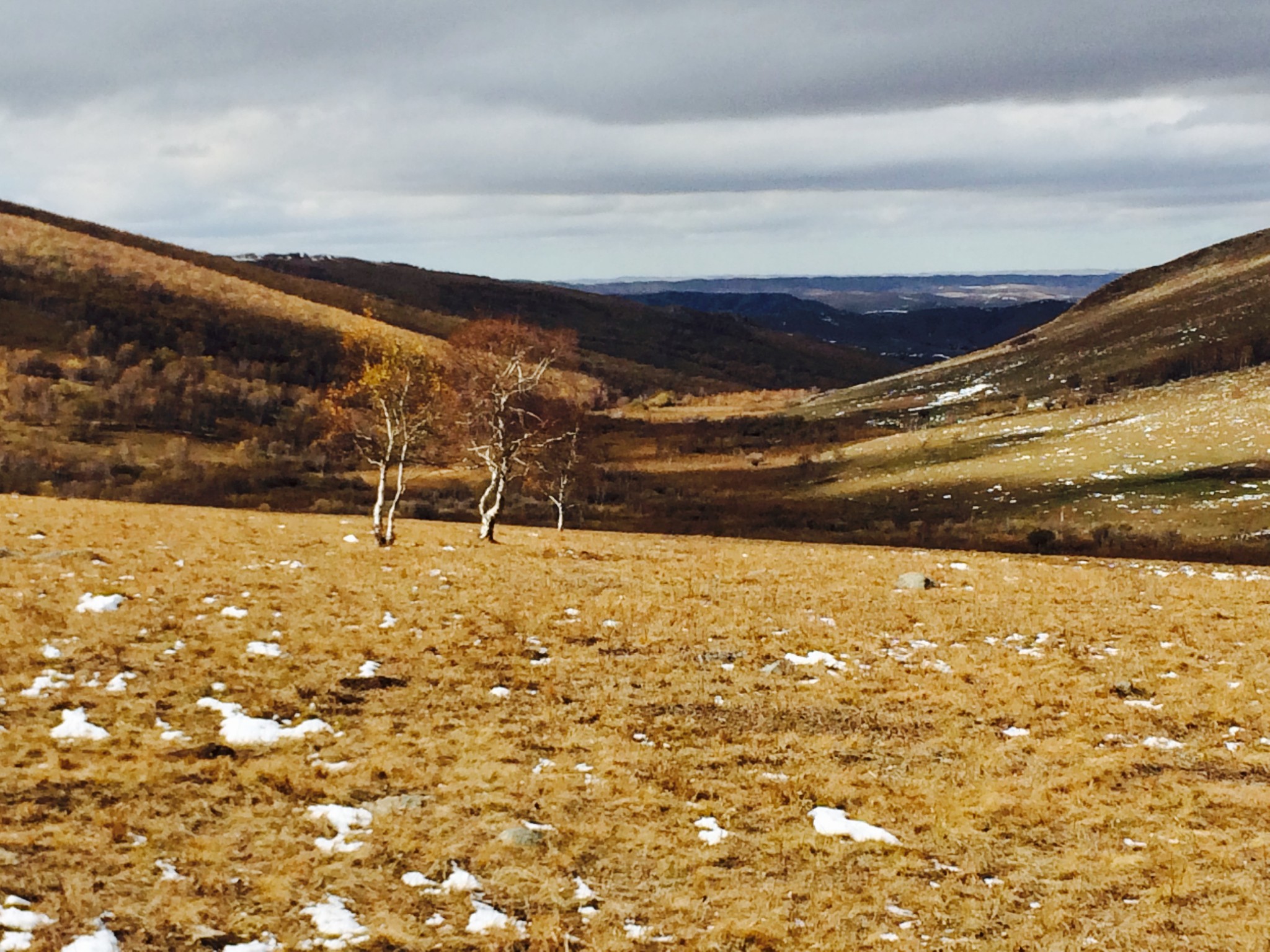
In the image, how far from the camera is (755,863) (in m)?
12.2

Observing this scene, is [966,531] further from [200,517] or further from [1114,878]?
[1114,878]

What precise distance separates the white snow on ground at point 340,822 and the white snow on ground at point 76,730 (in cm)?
469

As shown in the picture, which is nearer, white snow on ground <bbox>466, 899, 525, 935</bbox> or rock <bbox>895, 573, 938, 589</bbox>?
white snow on ground <bbox>466, 899, 525, 935</bbox>

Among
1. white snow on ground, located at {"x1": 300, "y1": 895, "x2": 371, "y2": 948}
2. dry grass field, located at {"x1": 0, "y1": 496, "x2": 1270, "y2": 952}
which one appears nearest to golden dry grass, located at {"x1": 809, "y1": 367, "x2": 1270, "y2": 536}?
dry grass field, located at {"x1": 0, "y1": 496, "x2": 1270, "y2": 952}

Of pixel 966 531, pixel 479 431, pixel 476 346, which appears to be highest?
pixel 476 346

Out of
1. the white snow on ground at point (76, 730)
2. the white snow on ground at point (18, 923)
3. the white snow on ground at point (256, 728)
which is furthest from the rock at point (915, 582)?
the white snow on ground at point (18, 923)

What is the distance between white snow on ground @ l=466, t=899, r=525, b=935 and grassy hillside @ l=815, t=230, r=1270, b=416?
126350mm

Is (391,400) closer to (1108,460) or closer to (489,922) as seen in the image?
(489,922)

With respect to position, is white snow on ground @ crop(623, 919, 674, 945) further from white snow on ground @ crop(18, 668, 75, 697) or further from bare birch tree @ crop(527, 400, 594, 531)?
bare birch tree @ crop(527, 400, 594, 531)

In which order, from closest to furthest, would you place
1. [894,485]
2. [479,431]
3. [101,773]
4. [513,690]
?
[101,773] < [513,690] < [479,431] < [894,485]

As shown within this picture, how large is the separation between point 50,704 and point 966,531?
6108 centimetres

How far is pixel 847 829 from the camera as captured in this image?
13.2m

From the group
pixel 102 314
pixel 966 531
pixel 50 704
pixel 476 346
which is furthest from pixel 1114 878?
pixel 102 314

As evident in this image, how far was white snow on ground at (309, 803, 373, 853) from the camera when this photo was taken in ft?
40.2
